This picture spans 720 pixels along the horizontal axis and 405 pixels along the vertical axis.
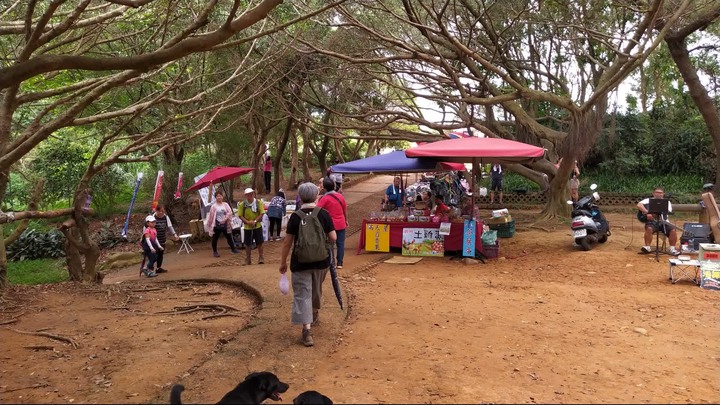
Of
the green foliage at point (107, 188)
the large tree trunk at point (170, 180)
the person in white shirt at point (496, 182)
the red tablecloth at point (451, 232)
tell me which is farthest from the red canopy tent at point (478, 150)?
the green foliage at point (107, 188)

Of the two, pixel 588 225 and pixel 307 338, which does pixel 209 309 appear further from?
pixel 588 225

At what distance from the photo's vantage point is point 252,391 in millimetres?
3502

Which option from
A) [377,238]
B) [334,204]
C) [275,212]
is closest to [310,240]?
[334,204]

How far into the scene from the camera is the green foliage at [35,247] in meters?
17.9

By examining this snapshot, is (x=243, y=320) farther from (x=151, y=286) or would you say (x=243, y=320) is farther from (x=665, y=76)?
(x=665, y=76)

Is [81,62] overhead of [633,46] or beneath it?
beneath

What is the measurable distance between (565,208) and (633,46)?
4539mm

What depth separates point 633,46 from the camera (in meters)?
12.6

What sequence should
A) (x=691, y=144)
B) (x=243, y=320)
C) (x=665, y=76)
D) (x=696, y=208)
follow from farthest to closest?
(x=665, y=76) → (x=691, y=144) → (x=696, y=208) → (x=243, y=320)

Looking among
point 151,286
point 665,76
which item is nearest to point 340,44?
point 151,286

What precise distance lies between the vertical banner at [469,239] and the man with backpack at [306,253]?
5602 millimetres

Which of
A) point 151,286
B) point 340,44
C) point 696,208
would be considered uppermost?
point 340,44

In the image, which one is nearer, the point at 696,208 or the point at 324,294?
the point at 324,294

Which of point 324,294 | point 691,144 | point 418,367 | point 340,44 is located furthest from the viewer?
point 691,144
